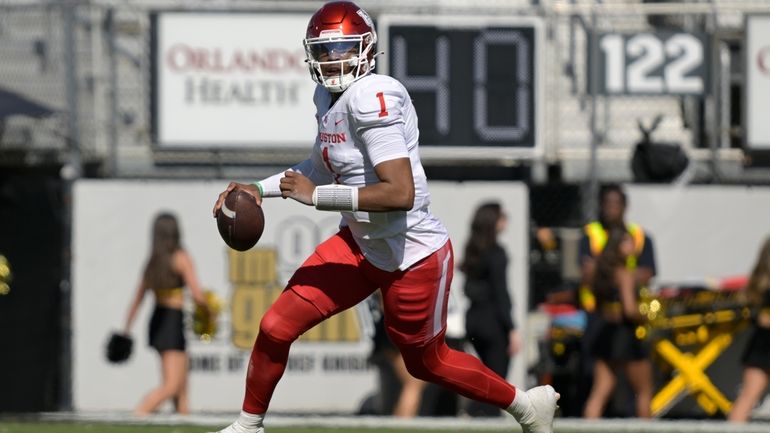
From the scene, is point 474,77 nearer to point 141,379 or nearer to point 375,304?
point 375,304

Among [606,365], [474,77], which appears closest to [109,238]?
[474,77]

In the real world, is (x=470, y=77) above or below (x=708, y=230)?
above

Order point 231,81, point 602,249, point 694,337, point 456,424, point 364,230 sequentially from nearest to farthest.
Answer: point 364,230
point 456,424
point 602,249
point 694,337
point 231,81

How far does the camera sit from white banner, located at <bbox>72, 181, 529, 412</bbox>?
12492mm

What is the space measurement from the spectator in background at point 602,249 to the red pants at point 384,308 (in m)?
4.68

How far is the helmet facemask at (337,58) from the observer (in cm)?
632

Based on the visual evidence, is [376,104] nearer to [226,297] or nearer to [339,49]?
[339,49]

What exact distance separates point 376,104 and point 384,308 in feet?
2.91

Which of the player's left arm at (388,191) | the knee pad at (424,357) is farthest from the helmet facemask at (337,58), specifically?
the knee pad at (424,357)

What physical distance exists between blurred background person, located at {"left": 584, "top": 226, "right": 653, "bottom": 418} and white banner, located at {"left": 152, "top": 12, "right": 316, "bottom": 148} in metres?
2.78

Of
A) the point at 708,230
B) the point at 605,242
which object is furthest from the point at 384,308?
the point at 708,230

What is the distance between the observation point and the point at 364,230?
653cm

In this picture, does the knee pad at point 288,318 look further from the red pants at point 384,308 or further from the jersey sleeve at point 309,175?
the jersey sleeve at point 309,175

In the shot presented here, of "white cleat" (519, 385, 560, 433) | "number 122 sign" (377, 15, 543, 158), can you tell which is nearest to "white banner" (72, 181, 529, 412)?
"number 122 sign" (377, 15, 543, 158)
